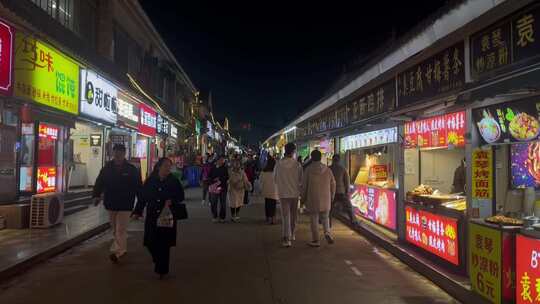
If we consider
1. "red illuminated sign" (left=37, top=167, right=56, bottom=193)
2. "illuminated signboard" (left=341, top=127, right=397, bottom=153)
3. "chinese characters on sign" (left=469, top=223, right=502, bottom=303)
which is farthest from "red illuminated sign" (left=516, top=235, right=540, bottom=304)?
"red illuminated sign" (left=37, top=167, right=56, bottom=193)

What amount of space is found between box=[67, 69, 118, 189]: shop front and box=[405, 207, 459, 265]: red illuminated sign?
8.99 metres

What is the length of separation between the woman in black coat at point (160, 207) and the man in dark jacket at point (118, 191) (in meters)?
0.97

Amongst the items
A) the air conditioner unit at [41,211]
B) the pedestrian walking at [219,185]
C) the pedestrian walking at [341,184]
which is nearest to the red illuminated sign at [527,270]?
the pedestrian walking at [341,184]

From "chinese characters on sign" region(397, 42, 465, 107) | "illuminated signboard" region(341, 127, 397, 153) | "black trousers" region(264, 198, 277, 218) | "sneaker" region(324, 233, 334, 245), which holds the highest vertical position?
"chinese characters on sign" region(397, 42, 465, 107)

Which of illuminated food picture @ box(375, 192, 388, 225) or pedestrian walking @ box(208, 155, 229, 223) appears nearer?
illuminated food picture @ box(375, 192, 388, 225)

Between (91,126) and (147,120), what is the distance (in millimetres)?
5434

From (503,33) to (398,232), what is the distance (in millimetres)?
5245

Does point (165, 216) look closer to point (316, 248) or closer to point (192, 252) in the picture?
point (192, 252)

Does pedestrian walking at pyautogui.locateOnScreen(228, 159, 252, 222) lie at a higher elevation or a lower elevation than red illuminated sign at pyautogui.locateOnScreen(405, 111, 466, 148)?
lower

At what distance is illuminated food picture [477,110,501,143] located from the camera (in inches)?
244

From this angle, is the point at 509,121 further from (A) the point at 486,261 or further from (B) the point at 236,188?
(B) the point at 236,188

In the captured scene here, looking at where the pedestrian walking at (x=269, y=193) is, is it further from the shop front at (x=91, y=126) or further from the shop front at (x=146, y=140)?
the shop front at (x=146, y=140)

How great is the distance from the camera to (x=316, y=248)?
966 cm

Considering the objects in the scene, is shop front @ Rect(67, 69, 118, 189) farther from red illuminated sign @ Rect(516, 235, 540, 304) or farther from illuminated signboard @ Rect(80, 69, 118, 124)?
red illuminated sign @ Rect(516, 235, 540, 304)
